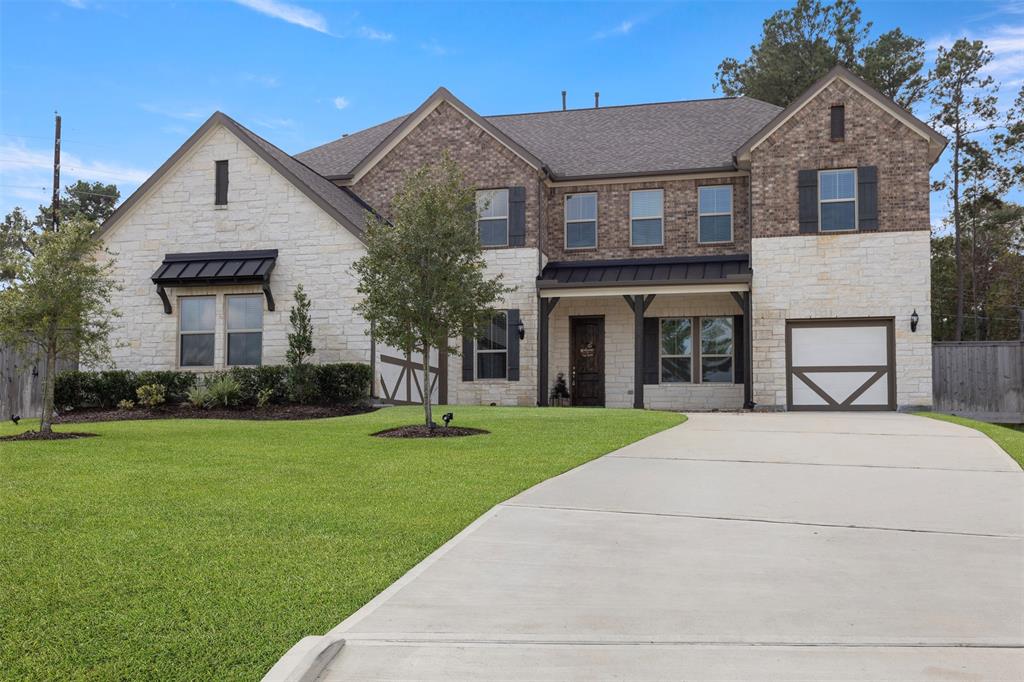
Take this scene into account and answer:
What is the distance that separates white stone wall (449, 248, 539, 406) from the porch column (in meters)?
0.10

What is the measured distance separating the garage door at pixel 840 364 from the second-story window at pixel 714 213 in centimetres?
303

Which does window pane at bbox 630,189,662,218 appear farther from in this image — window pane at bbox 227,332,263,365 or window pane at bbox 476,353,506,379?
window pane at bbox 227,332,263,365

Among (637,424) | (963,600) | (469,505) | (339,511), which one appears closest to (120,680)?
(339,511)

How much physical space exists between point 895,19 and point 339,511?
119 ft

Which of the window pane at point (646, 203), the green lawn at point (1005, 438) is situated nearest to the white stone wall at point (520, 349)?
the window pane at point (646, 203)

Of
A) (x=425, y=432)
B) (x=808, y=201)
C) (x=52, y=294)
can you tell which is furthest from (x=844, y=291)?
(x=52, y=294)

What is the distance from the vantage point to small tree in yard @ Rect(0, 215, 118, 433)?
1216 centimetres

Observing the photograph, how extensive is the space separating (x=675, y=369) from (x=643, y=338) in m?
1.34

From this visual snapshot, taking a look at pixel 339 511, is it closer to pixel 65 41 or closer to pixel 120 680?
pixel 120 680

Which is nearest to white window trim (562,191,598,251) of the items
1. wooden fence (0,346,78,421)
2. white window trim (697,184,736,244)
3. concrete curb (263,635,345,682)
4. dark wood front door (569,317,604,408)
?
dark wood front door (569,317,604,408)

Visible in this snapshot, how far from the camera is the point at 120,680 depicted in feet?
11.9

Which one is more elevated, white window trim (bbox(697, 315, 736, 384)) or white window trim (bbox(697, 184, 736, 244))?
white window trim (bbox(697, 184, 736, 244))

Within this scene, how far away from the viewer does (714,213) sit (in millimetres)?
22516

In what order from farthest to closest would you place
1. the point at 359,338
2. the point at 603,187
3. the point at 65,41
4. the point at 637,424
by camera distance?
the point at 603,187, the point at 359,338, the point at 637,424, the point at 65,41
